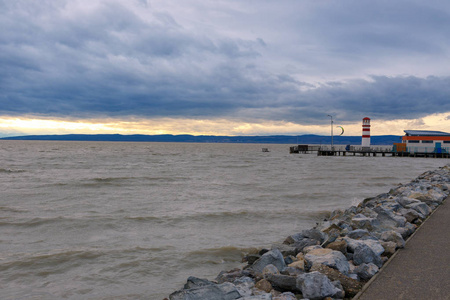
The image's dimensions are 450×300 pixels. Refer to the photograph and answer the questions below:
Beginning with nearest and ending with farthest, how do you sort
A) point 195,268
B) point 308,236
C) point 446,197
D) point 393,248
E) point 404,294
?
point 404,294, point 393,248, point 195,268, point 308,236, point 446,197

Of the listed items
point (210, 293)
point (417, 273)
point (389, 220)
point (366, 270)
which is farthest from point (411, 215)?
point (210, 293)

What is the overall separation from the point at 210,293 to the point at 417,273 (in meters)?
2.67

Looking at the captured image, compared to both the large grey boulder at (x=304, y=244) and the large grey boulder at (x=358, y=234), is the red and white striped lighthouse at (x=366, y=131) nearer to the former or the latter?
the large grey boulder at (x=358, y=234)

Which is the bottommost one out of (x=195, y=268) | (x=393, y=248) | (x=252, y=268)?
(x=195, y=268)

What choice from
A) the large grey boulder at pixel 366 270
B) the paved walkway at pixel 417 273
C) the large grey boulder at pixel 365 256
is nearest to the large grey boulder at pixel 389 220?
the paved walkway at pixel 417 273

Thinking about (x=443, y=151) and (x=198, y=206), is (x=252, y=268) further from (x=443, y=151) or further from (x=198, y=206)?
(x=443, y=151)

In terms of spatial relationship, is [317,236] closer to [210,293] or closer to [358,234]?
[358,234]

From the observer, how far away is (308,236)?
7.70 m

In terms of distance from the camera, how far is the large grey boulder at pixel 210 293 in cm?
429

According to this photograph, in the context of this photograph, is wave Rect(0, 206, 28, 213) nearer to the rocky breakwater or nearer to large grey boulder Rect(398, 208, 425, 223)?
the rocky breakwater

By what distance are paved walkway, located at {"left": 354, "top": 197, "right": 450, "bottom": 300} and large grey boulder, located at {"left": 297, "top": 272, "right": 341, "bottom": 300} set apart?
29 cm

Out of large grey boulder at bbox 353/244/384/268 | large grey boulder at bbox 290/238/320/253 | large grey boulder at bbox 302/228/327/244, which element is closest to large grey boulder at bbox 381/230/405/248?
large grey boulder at bbox 353/244/384/268

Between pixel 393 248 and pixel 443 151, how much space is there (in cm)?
6257

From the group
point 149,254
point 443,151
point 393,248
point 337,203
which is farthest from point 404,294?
point 443,151
